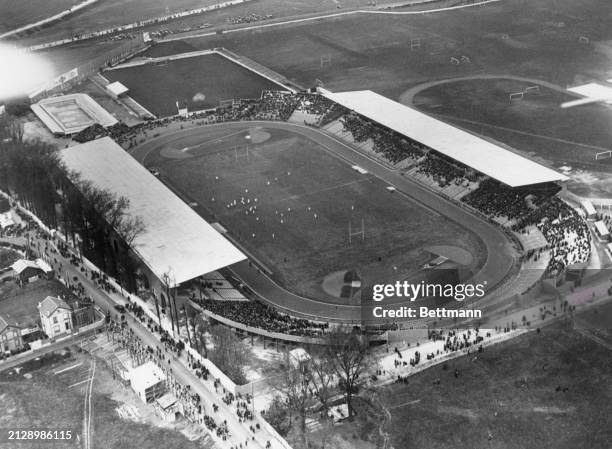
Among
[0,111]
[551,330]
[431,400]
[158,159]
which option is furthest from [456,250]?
[0,111]

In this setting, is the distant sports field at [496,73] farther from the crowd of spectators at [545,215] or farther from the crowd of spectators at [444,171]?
the crowd of spectators at [545,215]

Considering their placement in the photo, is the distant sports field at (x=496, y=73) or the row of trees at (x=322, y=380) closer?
the row of trees at (x=322, y=380)

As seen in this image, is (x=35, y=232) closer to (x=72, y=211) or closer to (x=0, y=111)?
(x=72, y=211)

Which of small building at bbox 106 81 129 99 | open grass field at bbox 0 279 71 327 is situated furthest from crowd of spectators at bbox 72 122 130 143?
open grass field at bbox 0 279 71 327

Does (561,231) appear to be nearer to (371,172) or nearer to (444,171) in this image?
(444,171)

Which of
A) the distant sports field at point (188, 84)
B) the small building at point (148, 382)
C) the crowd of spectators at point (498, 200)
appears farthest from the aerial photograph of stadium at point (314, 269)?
the distant sports field at point (188, 84)
